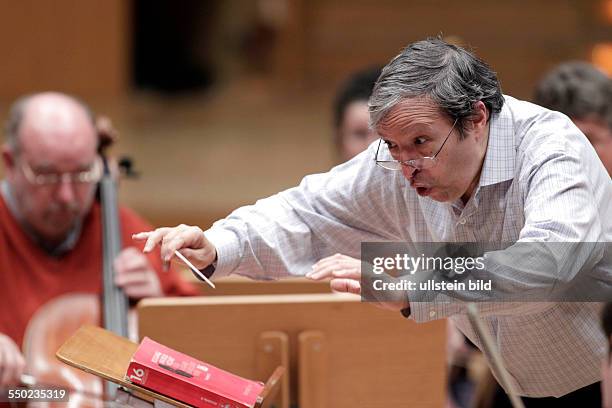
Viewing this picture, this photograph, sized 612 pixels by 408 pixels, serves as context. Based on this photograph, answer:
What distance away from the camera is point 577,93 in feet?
7.57

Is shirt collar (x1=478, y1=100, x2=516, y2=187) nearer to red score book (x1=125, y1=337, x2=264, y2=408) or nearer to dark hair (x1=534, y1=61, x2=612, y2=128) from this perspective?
red score book (x1=125, y1=337, x2=264, y2=408)

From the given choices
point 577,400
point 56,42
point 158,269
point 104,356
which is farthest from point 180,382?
point 56,42

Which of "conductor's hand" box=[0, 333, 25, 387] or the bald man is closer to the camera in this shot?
"conductor's hand" box=[0, 333, 25, 387]

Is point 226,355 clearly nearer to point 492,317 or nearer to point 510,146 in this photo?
point 492,317

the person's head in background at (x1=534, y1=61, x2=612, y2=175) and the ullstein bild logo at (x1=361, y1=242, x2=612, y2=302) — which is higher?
the person's head in background at (x1=534, y1=61, x2=612, y2=175)

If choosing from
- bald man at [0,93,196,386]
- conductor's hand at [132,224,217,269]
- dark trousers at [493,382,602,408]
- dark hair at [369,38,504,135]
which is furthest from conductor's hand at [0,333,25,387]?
dark trousers at [493,382,602,408]

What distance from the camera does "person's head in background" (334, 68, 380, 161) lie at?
2758mm

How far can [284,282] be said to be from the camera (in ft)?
8.29

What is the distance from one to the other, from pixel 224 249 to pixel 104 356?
0.28 m

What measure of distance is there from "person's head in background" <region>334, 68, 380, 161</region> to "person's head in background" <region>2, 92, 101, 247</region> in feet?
2.17

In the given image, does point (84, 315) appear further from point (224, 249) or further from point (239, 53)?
point (239, 53)

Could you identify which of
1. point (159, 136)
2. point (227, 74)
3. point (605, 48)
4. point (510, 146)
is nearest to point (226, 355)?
point (510, 146)

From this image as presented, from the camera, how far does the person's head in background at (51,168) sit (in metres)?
2.51

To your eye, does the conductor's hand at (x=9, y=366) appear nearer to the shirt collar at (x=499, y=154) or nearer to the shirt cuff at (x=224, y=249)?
the shirt cuff at (x=224, y=249)
